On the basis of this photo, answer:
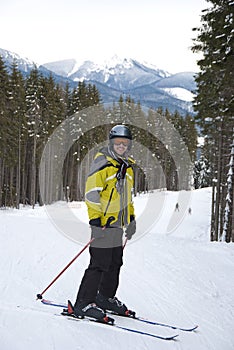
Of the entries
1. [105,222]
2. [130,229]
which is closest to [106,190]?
[105,222]

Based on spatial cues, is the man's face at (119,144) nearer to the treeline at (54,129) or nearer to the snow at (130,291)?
the snow at (130,291)

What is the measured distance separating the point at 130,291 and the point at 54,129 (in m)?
35.1

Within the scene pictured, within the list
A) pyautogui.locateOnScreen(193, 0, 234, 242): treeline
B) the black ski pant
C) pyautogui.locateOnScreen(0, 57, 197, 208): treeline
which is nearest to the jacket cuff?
the black ski pant

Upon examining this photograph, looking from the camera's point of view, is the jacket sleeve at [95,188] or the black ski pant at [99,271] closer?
the jacket sleeve at [95,188]

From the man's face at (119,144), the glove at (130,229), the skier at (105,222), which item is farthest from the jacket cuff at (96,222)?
the man's face at (119,144)

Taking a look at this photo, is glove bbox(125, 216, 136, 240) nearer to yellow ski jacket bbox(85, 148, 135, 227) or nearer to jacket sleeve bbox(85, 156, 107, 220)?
yellow ski jacket bbox(85, 148, 135, 227)

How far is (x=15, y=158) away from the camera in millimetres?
34688

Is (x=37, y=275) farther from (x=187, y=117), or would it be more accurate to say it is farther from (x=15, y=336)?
(x=187, y=117)

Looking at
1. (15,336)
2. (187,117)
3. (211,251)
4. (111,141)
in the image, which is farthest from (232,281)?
(187,117)

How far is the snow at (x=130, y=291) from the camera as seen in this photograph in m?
4.04

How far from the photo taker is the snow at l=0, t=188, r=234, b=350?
4035mm

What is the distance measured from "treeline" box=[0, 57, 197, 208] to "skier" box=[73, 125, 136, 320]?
86.2ft

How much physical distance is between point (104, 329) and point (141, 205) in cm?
3780

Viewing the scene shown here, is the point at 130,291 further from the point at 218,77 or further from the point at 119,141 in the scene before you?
the point at 218,77
